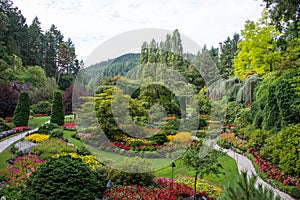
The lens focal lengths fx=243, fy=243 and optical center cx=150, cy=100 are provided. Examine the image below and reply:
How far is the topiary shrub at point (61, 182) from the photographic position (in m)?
4.14

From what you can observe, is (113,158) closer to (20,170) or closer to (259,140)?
(20,170)

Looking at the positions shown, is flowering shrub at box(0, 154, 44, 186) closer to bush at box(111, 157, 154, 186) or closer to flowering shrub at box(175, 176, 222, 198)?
bush at box(111, 157, 154, 186)

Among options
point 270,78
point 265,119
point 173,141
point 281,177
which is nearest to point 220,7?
point 270,78

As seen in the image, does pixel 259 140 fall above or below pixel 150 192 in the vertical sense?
above

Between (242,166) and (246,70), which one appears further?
(246,70)

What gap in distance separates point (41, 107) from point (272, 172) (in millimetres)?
18718

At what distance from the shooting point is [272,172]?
22.5ft

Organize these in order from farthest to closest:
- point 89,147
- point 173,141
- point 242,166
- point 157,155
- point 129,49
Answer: point 173,141 < point 89,147 < point 157,155 < point 242,166 < point 129,49

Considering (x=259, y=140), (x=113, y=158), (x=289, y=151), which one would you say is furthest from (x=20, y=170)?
(x=259, y=140)

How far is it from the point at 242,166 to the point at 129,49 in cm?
523

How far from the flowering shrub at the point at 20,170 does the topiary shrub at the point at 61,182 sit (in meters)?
1.81

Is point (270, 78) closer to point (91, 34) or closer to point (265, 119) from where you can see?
point (265, 119)

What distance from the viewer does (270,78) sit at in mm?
10242

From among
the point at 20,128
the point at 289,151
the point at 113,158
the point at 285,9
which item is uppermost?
the point at 285,9
